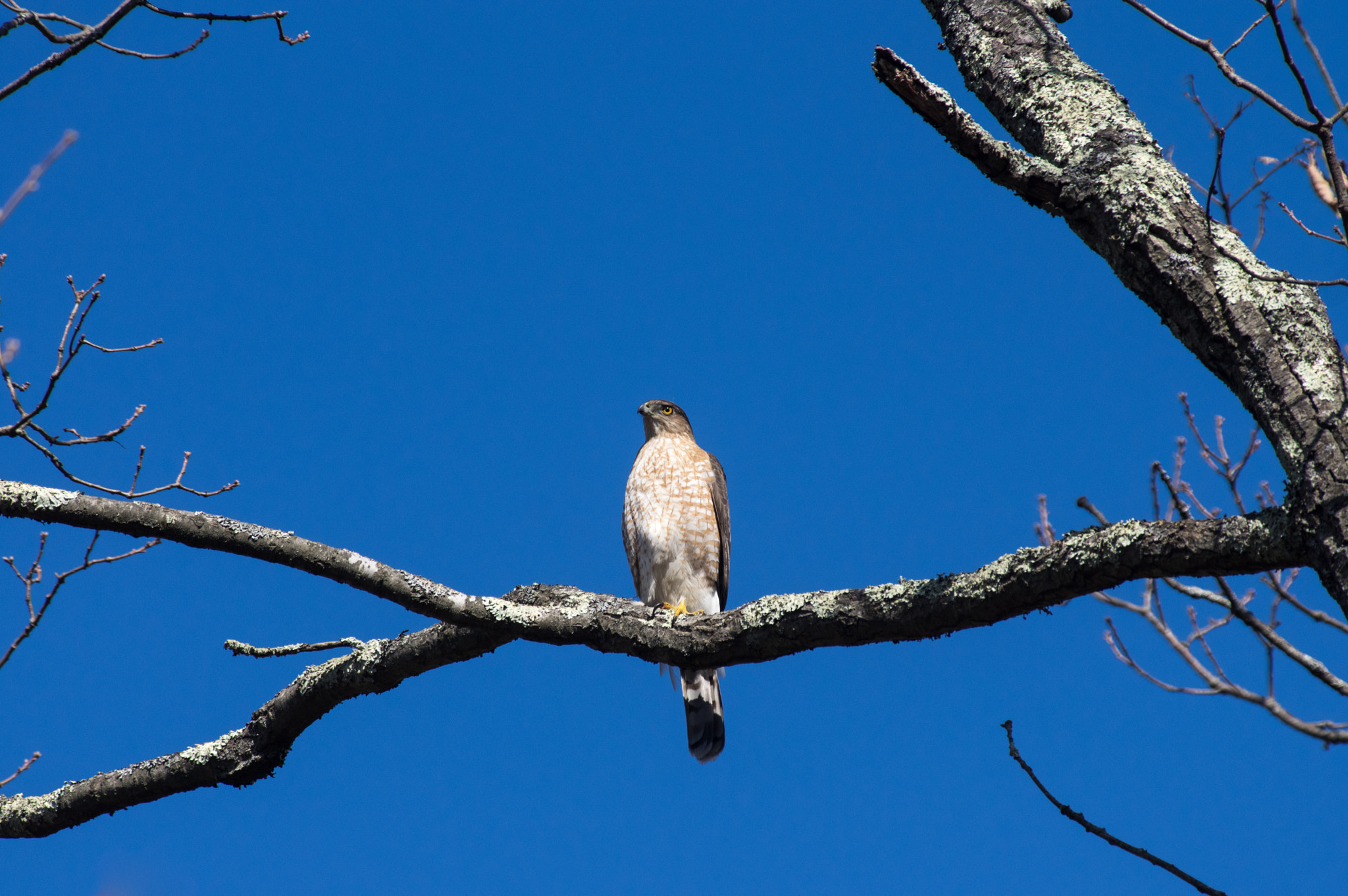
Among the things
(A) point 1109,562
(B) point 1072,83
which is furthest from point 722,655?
(B) point 1072,83

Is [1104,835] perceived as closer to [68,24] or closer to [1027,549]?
[1027,549]

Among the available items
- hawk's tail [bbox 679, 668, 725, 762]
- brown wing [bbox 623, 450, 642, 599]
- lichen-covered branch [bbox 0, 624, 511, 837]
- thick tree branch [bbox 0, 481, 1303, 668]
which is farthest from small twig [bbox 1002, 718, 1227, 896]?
brown wing [bbox 623, 450, 642, 599]

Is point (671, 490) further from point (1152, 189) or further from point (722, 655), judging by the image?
point (1152, 189)

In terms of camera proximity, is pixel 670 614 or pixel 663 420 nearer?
pixel 670 614

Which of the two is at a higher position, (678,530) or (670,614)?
(678,530)

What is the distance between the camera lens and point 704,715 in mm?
6574

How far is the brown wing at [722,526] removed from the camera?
295 inches

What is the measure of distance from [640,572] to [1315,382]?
18.2ft

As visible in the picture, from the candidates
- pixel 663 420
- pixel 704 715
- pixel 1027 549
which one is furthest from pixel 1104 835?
pixel 663 420

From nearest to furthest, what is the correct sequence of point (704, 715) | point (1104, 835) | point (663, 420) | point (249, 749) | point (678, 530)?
point (1104, 835) < point (249, 749) < point (704, 715) < point (678, 530) < point (663, 420)

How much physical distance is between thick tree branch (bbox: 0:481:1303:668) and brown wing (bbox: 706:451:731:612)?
162 inches

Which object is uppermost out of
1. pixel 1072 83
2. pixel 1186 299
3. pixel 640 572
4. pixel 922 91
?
pixel 640 572

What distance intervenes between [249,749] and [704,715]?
3272 mm

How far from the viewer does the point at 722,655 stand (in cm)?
312
